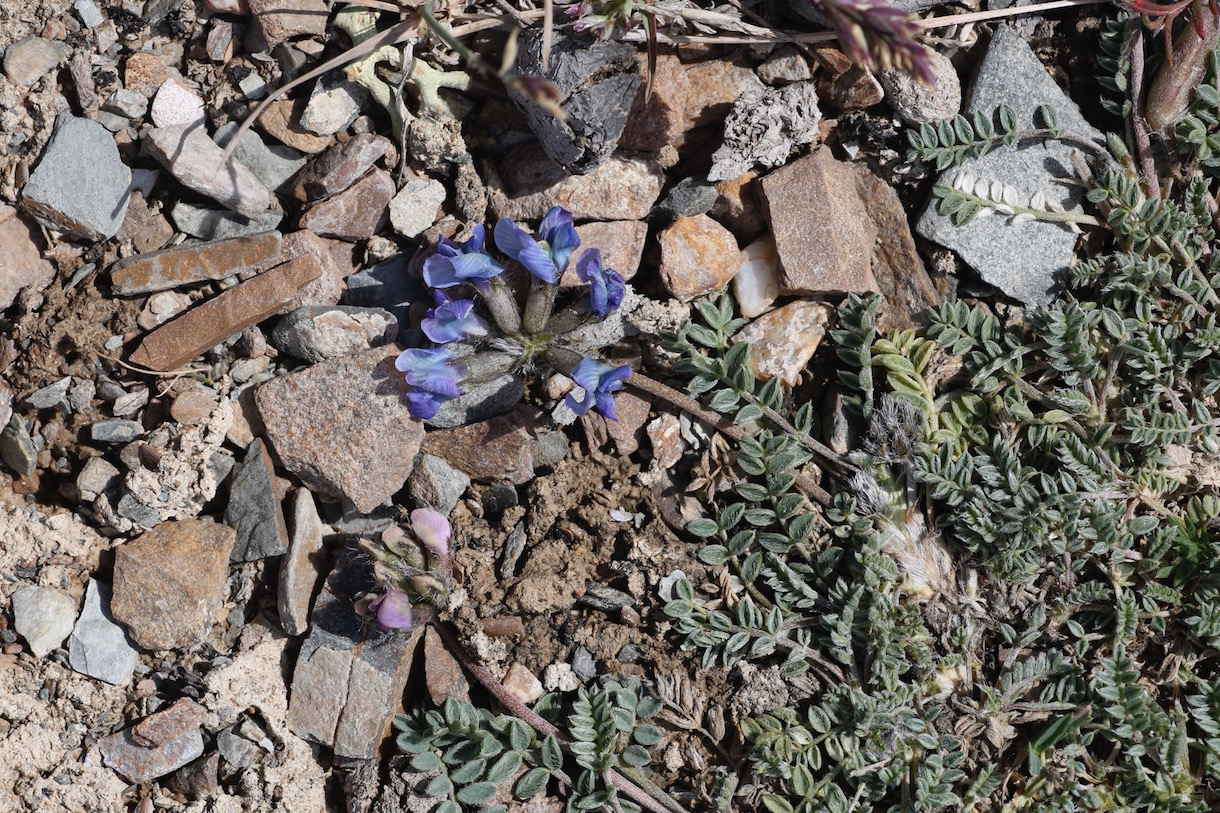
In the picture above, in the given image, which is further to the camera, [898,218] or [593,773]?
[898,218]

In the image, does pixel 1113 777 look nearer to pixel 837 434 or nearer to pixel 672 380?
pixel 837 434

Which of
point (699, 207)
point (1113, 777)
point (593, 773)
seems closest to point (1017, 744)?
point (1113, 777)

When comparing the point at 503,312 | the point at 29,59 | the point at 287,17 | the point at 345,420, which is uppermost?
the point at 287,17

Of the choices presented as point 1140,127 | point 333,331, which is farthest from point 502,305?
point 1140,127

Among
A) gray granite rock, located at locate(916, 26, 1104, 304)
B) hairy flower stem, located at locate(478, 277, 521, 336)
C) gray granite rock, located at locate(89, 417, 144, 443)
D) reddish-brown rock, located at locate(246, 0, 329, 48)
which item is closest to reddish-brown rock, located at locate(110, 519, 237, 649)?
gray granite rock, located at locate(89, 417, 144, 443)

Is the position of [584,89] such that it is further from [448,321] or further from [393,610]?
[393,610]
